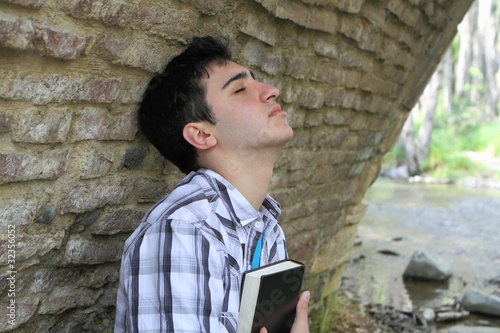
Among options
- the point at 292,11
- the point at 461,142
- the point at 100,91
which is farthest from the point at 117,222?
the point at 461,142

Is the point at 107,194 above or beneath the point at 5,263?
above

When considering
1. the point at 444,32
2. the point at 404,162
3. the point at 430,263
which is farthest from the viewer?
the point at 404,162

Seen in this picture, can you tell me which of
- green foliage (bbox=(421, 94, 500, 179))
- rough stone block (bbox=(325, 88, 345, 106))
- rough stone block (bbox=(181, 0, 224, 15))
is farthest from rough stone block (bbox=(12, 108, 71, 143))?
green foliage (bbox=(421, 94, 500, 179))

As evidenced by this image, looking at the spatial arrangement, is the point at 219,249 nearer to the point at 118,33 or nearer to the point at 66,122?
the point at 66,122

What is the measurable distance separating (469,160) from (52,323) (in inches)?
534

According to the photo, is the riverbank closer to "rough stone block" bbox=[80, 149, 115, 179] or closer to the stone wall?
the stone wall

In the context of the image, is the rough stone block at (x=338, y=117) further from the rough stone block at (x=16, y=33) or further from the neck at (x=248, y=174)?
the rough stone block at (x=16, y=33)

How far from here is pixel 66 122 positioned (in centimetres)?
176

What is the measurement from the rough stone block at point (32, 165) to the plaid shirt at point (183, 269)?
13.7 inches

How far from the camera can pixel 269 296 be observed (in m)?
1.60

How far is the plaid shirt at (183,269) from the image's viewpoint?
1.49 meters

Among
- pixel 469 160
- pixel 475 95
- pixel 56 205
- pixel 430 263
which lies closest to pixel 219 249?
pixel 56 205

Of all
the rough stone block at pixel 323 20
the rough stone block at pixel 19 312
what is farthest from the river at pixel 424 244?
the rough stone block at pixel 19 312

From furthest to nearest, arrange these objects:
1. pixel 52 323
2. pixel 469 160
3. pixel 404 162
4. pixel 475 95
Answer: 1. pixel 475 95
2. pixel 404 162
3. pixel 469 160
4. pixel 52 323
